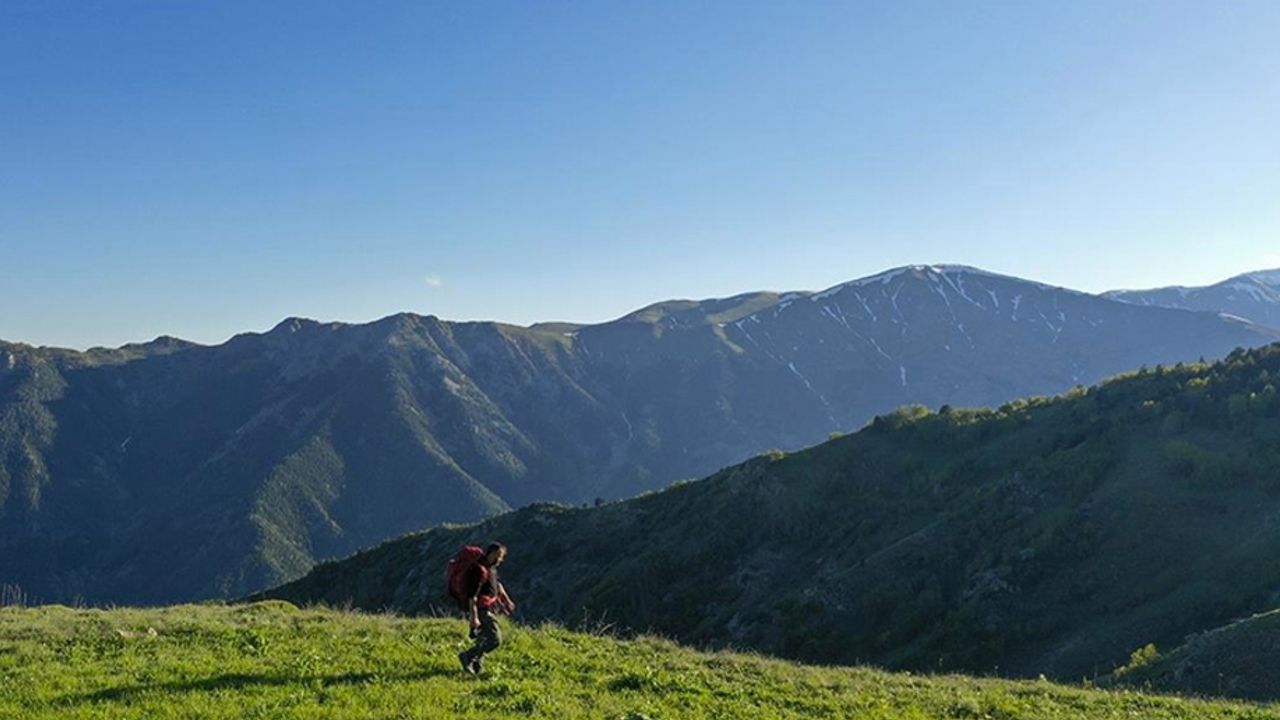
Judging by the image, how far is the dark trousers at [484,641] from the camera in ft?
51.6

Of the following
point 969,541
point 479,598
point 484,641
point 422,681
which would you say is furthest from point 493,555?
point 969,541

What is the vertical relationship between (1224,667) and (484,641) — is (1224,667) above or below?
below

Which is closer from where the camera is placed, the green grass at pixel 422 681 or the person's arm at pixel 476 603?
the green grass at pixel 422 681

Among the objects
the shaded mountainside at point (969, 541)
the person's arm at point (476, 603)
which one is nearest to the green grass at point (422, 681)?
the person's arm at point (476, 603)

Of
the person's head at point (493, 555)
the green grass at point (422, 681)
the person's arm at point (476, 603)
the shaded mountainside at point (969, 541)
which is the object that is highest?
the person's head at point (493, 555)

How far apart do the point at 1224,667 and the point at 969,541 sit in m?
31.5

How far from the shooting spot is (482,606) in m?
15.9

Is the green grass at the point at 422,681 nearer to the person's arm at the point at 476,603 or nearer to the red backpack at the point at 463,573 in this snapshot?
the person's arm at the point at 476,603

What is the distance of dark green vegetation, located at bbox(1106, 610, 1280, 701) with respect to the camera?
77.3 feet

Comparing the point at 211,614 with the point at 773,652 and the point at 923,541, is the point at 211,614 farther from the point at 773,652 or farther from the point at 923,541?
the point at 923,541

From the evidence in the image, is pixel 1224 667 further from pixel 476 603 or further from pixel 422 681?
pixel 422 681

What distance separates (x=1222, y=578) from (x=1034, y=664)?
10.6 metres

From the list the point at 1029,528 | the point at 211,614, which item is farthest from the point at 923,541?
the point at 211,614

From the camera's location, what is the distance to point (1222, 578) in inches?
1593
